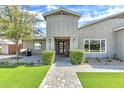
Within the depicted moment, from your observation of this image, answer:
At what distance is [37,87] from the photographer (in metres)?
8.43

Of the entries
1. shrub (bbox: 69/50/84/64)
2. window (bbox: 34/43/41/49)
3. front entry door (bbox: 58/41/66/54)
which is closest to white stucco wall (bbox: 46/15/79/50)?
shrub (bbox: 69/50/84/64)

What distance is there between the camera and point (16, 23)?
23.5m

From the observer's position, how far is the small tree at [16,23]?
23.1m

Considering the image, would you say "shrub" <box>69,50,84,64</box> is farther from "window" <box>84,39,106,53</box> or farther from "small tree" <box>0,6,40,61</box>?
"small tree" <box>0,6,40,61</box>

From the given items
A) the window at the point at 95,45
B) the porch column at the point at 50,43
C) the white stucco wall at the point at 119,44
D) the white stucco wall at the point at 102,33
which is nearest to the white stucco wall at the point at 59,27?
the porch column at the point at 50,43

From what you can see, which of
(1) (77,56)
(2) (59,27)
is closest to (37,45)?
(2) (59,27)

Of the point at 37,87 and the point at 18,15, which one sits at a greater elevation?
the point at 18,15

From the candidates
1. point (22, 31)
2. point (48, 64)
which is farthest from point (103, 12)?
point (48, 64)

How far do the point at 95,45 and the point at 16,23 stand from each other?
972 centimetres

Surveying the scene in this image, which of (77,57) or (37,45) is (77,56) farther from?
(37,45)

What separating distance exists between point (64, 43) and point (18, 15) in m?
9.57

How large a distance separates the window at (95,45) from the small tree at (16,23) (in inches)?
281
